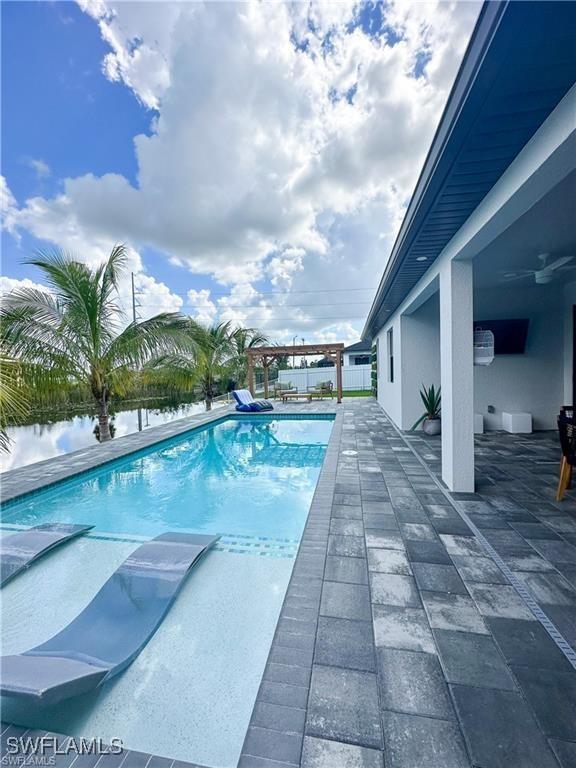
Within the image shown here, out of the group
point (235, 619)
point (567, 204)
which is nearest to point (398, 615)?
point (235, 619)

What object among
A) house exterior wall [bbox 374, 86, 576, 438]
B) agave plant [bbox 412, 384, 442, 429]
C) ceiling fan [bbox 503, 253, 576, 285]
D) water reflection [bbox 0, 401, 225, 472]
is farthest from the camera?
agave plant [bbox 412, 384, 442, 429]

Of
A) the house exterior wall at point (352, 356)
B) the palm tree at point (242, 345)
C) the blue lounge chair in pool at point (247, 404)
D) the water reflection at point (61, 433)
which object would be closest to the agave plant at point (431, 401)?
the blue lounge chair in pool at point (247, 404)

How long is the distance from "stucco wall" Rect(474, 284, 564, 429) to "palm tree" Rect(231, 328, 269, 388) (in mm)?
12391

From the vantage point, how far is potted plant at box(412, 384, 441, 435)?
8.16m

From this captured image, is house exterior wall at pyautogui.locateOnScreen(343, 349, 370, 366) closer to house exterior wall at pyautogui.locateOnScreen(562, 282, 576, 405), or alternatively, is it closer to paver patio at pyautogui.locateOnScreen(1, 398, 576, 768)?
house exterior wall at pyautogui.locateOnScreen(562, 282, 576, 405)

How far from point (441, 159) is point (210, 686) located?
169 inches

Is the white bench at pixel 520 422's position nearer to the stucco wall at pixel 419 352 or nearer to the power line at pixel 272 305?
the stucco wall at pixel 419 352

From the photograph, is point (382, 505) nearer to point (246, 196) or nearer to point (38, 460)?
point (38, 460)

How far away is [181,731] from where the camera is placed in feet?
5.89

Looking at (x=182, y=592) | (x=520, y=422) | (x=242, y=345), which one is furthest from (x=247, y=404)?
(x=182, y=592)

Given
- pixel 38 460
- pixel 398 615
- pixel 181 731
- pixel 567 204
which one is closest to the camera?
pixel 181 731

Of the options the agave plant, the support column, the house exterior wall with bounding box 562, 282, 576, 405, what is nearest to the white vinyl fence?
the agave plant

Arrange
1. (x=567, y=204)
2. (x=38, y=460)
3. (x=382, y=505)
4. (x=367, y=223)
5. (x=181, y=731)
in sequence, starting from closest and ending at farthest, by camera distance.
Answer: (x=181, y=731)
(x=567, y=204)
(x=382, y=505)
(x=38, y=460)
(x=367, y=223)

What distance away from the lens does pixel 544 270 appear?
5625 millimetres
